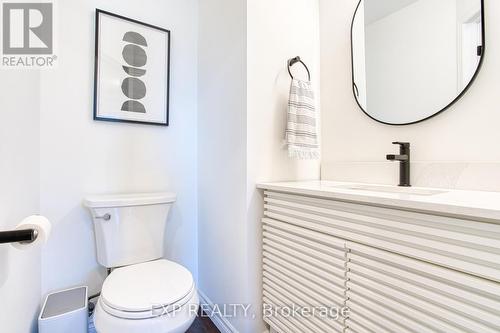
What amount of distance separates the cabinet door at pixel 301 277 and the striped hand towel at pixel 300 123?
42cm

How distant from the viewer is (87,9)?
140 centimetres

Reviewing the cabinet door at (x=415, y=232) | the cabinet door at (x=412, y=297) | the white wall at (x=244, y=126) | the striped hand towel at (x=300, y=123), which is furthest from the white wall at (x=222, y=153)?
the cabinet door at (x=412, y=297)

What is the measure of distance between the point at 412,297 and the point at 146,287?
3.17 ft

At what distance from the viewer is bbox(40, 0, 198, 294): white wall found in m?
1.31

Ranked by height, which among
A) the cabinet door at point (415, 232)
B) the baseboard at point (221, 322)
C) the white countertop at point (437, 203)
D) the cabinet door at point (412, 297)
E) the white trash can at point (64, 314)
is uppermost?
the white countertop at point (437, 203)

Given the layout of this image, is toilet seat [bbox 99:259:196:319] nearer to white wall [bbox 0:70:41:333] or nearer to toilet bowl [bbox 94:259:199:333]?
toilet bowl [bbox 94:259:199:333]

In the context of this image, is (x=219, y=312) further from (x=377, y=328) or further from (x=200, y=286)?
(x=377, y=328)

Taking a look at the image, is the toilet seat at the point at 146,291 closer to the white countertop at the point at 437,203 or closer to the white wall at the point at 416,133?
the white countertop at the point at 437,203

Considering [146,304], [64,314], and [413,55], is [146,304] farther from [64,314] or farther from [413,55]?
[413,55]

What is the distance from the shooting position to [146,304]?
900 millimetres

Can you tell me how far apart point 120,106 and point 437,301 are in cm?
171

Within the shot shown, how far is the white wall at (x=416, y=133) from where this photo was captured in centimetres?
95

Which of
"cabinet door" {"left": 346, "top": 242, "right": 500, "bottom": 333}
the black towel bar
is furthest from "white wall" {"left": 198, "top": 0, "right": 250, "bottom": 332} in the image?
the black towel bar

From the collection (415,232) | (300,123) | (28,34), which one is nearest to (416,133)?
(300,123)
